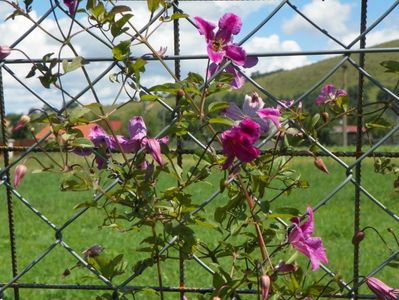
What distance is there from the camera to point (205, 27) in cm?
90

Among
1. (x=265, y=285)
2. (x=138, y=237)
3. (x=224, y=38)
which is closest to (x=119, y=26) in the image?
(x=224, y=38)

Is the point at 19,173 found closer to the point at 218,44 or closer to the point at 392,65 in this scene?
the point at 218,44

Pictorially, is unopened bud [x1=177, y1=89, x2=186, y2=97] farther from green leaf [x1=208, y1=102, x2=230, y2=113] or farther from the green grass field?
the green grass field

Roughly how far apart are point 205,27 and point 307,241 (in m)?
0.29

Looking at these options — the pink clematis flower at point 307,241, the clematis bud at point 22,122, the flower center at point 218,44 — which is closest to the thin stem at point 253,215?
the pink clematis flower at point 307,241

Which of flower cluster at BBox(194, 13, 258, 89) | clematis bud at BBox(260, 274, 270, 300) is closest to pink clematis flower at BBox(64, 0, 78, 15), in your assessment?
flower cluster at BBox(194, 13, 258, 89)

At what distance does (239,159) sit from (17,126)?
0.27 meters

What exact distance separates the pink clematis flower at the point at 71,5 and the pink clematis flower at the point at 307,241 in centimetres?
38

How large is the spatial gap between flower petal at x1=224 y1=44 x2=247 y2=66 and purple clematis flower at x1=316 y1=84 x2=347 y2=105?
219 mm

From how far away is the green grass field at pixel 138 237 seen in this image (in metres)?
3.89

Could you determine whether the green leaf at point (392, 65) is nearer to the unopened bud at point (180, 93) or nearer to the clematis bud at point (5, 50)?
the unopened bud at point (180, 93)

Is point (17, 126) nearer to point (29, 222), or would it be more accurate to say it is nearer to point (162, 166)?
point (162, 166)

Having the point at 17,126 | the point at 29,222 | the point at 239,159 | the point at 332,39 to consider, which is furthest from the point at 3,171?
the point at 29,222

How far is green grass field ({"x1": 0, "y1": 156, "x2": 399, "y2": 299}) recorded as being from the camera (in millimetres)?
3893
